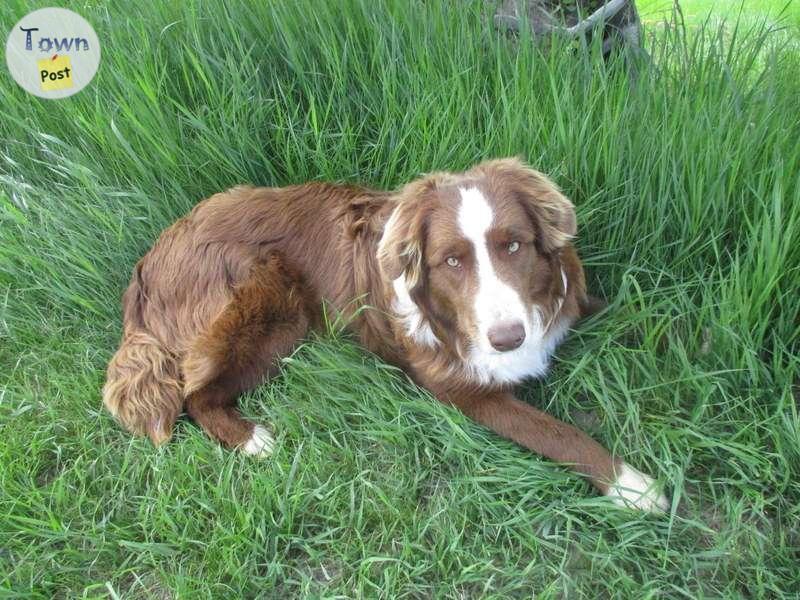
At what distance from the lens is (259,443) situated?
2.50 metres

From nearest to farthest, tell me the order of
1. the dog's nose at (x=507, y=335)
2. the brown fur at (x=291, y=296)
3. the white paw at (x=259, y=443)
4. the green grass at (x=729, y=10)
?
the dog's nose at (x=507, y=335), the brown fur at (x=291, y=296), the white paw at (x=259, y=443), the green grass at (x=729, y=10)

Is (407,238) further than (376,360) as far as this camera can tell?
No

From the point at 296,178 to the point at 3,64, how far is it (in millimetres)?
1838

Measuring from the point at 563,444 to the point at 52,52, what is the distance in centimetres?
338

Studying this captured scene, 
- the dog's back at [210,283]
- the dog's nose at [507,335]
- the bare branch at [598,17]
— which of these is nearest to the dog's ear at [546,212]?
the dog's nose at [507,335]

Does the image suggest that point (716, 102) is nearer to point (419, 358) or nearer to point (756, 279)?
point (756, 279)

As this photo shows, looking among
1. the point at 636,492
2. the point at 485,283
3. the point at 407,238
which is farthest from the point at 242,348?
the point at 636,492

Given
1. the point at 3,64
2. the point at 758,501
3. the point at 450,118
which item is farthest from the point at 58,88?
the point at 758,501

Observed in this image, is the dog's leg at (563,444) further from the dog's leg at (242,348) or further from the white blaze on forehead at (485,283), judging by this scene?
the dog's leg at (242,348)

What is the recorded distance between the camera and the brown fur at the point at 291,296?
90.7 inches

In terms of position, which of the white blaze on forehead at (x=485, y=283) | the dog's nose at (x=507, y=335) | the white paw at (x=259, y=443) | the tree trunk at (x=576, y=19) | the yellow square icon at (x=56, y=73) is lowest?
the white paw at (x=259, y=443)

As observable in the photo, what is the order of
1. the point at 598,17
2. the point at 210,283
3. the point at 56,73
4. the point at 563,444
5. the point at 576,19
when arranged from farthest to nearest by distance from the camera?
the point at 576,19 → the point at 56,73 → the point at 598,17 → the point at 210,283 → the point at 563,444

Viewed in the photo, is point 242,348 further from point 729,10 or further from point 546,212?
point 729,10

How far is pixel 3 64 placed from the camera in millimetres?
3510
